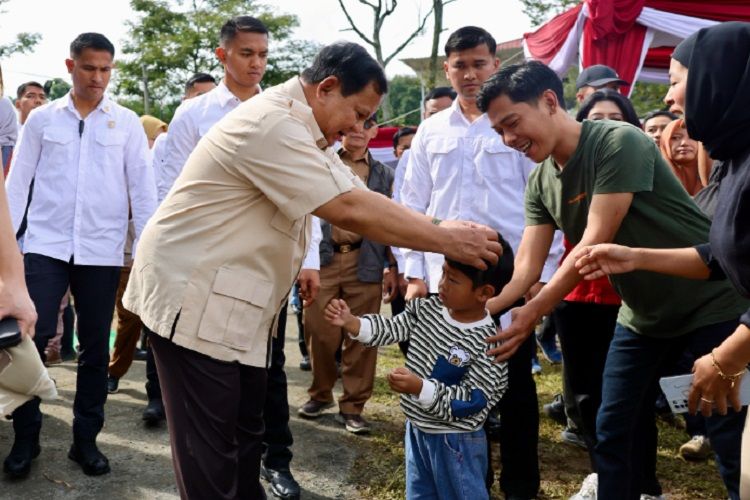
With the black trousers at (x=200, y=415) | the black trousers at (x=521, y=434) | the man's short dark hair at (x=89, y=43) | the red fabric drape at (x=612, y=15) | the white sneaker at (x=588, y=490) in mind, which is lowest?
the white sneaker at (x=588, y=490)

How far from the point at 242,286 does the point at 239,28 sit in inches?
82.6

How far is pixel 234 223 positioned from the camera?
2404 millimetres

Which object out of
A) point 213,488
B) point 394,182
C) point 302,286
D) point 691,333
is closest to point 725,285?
point 691,333

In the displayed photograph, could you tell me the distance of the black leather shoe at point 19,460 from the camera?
3756 mm

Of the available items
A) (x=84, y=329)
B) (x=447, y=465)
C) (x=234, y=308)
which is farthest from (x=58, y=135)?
(x=447, y=465)

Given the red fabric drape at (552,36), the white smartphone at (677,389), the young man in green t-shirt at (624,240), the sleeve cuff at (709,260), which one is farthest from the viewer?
the red fabric drape at (552,36)

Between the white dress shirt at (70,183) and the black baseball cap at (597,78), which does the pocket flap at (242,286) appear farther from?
the black baseball cap at (597,78)

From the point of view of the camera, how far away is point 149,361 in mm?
4629

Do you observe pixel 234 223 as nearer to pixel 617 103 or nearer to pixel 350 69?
pixel 350 69

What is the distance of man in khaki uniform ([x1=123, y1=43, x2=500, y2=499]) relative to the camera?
2.33m

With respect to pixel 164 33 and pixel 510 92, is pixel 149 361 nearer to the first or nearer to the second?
pixel 510 92

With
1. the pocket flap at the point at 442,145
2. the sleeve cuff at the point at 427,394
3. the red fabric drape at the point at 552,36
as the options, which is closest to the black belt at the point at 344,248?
the pocket flap at the point at 442,145

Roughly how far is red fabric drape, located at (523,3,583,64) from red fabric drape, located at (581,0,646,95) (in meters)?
0.59

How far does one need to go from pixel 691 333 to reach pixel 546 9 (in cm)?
2220
